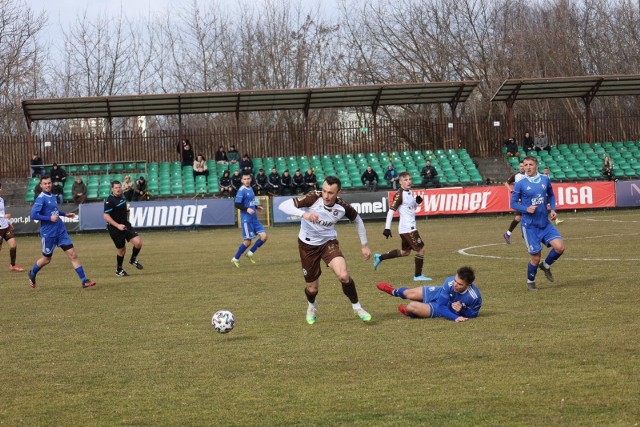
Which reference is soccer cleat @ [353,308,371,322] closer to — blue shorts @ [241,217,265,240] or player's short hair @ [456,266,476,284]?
player's short hair @ [456,266,476,284]

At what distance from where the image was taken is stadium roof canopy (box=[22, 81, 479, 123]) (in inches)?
1752

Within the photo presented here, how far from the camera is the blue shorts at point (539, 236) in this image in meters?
15.3

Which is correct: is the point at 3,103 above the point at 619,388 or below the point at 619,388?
above

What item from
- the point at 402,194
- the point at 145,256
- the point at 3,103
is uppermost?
the point at 3,103

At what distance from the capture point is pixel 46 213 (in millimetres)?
18406

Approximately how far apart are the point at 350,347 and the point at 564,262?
10.4 metres

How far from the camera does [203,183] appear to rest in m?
44.1

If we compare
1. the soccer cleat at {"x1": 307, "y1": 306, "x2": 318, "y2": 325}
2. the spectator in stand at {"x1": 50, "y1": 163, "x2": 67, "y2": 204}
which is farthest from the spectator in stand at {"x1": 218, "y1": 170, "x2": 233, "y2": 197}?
the soccer cleat at {"x1": 307, "y1": 306, "x2": 318, "y2": 325}

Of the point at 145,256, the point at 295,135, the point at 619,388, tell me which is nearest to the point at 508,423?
the point at 619,388

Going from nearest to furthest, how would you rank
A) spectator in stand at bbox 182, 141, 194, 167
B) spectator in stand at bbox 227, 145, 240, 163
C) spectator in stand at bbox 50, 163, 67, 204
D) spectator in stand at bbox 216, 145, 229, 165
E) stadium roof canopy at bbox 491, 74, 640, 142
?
spectator in stand at bbox 50, 163, 67, 204, spectator in stand at bbox 227, 145, 240, 163, spectator in stand at bbox 216, 145, 229, 165, spectator in stand at bbox 182, 141, 194, 167, stadium roof canopy at bbox 491, 74, 640, 142

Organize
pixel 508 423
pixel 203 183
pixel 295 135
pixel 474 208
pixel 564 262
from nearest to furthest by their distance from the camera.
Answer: pixel 508 423, pixel 564 262, pixel 474 208, pixel 203 183, pixel 295 135

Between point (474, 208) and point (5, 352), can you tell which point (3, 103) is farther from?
point (5, 352)

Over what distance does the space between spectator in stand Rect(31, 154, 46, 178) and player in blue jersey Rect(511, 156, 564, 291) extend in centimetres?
3395

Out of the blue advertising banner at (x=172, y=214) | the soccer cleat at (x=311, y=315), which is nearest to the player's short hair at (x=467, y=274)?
the soccer cleat at (x=311, y=315)
